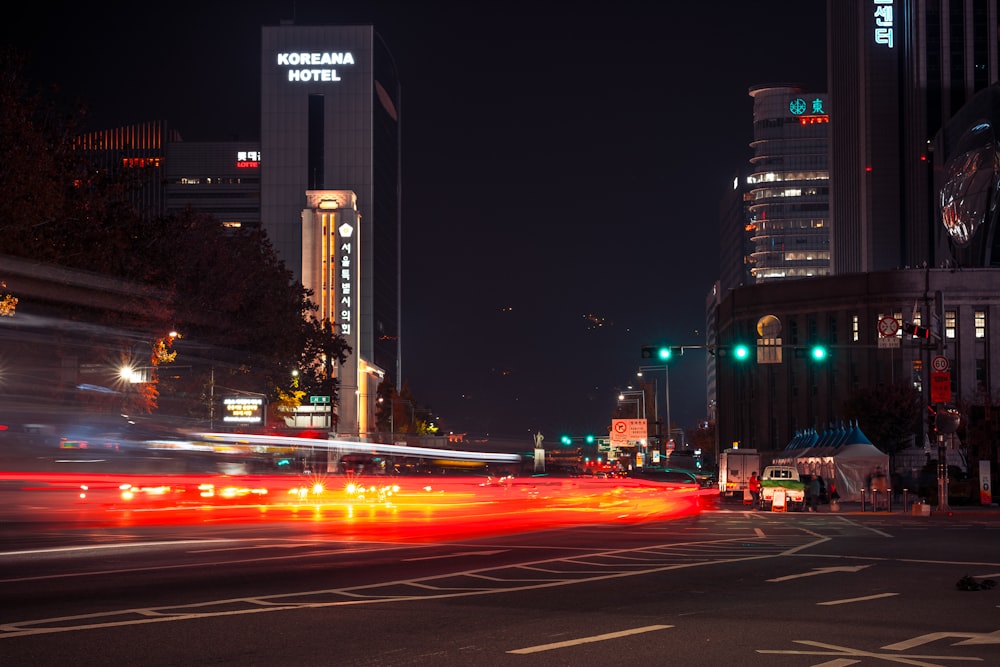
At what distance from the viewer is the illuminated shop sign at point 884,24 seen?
16000 centimetres

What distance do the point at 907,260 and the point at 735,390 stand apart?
47357mm

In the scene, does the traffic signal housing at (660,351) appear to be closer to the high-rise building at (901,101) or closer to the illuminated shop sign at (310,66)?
the high-rise building at (901,101)

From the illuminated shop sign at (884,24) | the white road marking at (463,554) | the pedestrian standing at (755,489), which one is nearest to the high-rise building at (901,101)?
the illuminated shop sign at (884,24)

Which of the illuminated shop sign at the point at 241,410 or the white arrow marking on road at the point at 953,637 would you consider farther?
the illuminated shop sign at the point at 241,410

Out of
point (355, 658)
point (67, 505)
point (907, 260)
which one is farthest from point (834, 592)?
point (907, 260)

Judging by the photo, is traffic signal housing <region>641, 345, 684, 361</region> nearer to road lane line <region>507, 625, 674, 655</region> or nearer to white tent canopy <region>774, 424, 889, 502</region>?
white tent canopy <region>774, 424, 889, 502</region>

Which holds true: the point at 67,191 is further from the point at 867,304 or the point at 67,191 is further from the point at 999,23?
the point at 999,23

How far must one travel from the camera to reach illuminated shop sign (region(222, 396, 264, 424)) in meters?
67.2

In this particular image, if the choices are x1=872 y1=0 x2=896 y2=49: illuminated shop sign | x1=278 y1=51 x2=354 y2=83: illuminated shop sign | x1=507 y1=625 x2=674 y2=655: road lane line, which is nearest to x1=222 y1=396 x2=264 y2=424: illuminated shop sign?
x1=507 y1=625 x2=674 y2=655: road lane line

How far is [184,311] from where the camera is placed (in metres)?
59.3

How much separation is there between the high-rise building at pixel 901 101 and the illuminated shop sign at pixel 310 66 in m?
75.8

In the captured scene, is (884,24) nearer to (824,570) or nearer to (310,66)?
(310,66)

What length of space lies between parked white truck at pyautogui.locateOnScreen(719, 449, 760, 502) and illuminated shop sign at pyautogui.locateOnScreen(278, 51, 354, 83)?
130 meters

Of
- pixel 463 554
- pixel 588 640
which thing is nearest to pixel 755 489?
pixel 463 554
